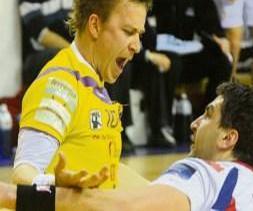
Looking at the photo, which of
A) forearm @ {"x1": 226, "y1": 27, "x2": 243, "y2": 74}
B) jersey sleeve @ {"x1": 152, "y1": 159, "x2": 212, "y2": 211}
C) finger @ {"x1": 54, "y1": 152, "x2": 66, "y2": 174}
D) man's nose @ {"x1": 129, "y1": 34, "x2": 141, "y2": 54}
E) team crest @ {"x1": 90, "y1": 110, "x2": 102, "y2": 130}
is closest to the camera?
finger @ {"x1": 54, "y1": 152, "x2": 66, "y2": 174}

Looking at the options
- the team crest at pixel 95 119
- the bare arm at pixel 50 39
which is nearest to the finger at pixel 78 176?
the team crest at pixel 95 119

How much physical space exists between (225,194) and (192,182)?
0.27 ft

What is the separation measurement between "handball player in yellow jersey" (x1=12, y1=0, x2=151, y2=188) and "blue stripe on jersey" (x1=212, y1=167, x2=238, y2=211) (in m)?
0.28

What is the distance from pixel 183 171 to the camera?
5.91 ft

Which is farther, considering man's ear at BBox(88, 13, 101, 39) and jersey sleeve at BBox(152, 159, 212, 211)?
man's ear at BBox(88, 13, 101, 39)

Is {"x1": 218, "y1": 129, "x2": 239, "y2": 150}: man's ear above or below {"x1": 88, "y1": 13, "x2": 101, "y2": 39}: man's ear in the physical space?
below

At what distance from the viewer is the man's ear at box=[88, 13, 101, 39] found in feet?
6.86

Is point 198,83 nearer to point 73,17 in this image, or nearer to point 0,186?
point 73,17

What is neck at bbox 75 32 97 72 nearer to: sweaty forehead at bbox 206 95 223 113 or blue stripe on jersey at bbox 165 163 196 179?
sweaty forehead at bbox 206 95 223 113

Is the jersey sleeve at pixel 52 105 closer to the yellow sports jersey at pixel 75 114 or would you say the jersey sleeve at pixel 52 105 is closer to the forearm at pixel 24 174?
the yellow sports jersey at pixel 75 114

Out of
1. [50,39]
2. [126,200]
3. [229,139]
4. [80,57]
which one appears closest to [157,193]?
[126,200]

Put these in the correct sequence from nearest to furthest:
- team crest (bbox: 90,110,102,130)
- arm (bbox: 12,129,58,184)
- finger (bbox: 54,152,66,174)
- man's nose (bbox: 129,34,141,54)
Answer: finger (bbox: 54,152,66,174) → arm (bbox: 12,129,58,184) → team crest (bbox: 90,110,102,130) → man's nose (bbox: 129,34,141,54)

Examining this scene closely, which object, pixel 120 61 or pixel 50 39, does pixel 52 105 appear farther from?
pixel 50 39

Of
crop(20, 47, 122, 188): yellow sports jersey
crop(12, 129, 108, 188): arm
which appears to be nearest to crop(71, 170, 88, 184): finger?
crop(12, 129, 108, 188): arm
